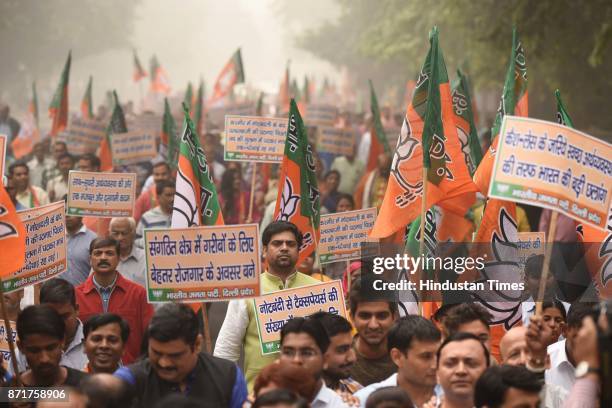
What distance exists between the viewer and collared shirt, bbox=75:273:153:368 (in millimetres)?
8410

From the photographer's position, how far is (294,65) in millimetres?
132125

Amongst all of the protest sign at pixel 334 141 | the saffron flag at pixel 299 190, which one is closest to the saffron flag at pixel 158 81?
the protest sign at pixel 334 141

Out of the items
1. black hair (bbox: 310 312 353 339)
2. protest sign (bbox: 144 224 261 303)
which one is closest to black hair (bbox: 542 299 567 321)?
black hair (bbox: 310 312 353 339)

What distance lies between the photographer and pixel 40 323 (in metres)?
6.27

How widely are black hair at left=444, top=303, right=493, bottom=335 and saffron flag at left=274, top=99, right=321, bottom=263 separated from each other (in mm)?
2602

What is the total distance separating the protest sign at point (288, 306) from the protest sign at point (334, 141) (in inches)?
417

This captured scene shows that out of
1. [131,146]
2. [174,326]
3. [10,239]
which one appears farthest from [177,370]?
[131,146]

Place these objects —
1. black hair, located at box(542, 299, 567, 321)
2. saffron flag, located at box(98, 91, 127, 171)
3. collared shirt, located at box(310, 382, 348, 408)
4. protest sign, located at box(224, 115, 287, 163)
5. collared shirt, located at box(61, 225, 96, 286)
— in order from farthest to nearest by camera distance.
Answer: saffron flag, located at box(98, 91, 127, 171) < protest sign, located at box(224, 115, 287, 163) < collared shirt, located at box(61, 225, 96, 286) < black hair, located at box(542, 299, 567, 321) < collared shirt, located at box(310, 382, 348, 408)

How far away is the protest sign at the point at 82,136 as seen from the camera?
1920cm

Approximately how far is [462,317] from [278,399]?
211cm

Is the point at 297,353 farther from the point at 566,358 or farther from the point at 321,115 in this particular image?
the point at 321,115

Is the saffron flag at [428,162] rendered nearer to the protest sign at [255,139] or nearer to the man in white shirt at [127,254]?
the man in white shirt at [127,254]

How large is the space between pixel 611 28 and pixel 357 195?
11.6 feet

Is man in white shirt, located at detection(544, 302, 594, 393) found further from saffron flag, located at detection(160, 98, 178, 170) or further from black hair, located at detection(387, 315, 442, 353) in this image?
saffron flag, located at detection(160, 98, 178, 170)
